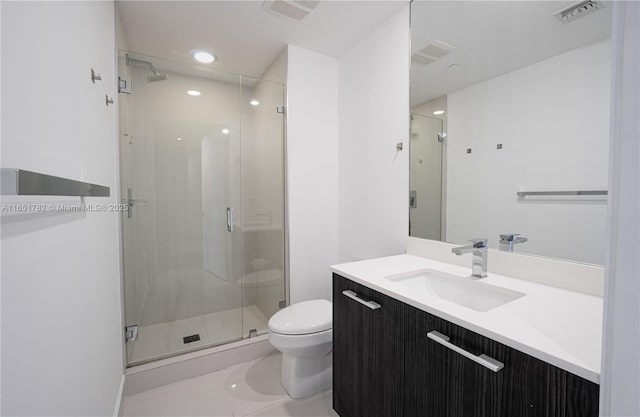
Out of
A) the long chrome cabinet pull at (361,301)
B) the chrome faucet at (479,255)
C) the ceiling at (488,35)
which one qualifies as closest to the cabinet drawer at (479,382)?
the long chrome cabinet pull at (361,301)

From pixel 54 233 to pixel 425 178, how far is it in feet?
5.56

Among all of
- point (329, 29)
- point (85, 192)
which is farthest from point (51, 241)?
point (329, 29)

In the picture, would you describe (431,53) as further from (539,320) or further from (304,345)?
(304,345)

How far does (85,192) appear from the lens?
0.73m

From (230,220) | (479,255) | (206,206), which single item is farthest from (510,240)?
(206,206)

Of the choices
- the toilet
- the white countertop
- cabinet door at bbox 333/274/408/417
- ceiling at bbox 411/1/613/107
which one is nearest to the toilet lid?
the toilet

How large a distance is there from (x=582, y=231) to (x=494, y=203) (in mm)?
351

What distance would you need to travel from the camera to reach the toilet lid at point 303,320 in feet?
5.32

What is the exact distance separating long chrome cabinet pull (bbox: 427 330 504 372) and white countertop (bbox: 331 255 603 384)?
0.20ft

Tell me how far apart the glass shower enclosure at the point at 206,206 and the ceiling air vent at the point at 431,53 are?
109 cm

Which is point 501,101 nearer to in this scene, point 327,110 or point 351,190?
point 351,190

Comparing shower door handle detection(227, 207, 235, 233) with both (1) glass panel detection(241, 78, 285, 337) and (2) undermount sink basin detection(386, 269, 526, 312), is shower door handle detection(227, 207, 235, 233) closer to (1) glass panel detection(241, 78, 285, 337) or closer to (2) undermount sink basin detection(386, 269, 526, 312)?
(1) glass panel detection(241, 78, 285, 337)

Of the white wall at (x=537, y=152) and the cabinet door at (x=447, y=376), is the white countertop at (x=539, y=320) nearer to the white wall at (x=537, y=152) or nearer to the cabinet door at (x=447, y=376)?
the cabinet door at (x=447, y=376)

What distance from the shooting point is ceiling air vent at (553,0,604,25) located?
1.04 meters
